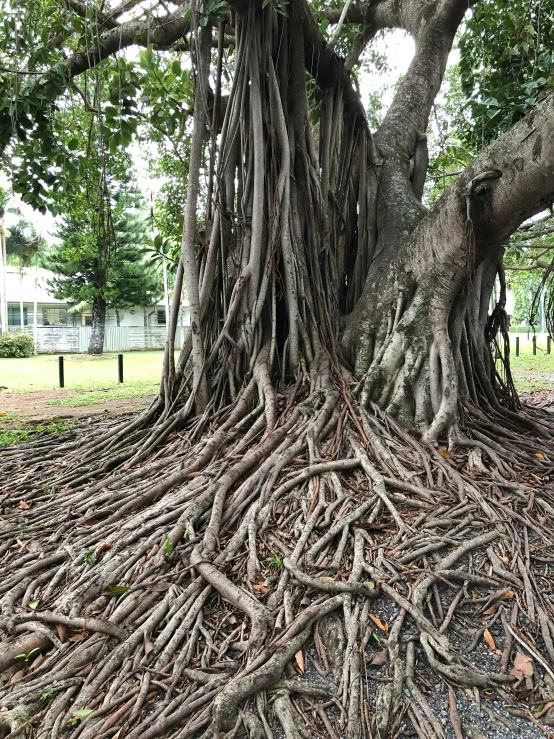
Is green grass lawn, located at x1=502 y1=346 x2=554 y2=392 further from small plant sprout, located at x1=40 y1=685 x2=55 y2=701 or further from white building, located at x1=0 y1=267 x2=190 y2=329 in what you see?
white building, located at x1=0 y1=267 x2=190 y2=329

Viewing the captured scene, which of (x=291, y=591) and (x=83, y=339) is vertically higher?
(x=83, y=339)

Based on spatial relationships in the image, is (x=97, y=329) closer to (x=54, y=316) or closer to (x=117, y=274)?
(x=117, y=274)

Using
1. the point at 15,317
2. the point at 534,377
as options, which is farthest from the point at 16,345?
the point at 534,377

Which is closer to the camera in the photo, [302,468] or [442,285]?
[302,468]

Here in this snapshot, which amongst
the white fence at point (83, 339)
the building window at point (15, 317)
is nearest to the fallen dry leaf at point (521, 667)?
the white fence at point (83, 339)

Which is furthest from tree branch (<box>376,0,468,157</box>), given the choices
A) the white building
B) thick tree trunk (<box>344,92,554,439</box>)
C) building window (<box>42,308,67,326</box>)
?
building window (<box>42,308,67,326</box>)

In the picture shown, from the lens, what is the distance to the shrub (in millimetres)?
20250

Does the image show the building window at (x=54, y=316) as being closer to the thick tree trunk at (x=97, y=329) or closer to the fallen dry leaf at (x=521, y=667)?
the thick tree trunk at (x=97, y=329)

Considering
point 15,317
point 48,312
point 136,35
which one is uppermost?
point 136,35

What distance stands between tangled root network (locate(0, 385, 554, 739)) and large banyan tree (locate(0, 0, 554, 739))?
11mm

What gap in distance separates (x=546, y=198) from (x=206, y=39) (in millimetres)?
2632

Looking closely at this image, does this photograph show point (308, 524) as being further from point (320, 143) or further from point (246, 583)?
point (320, 143)

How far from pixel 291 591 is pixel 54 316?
2856 centimetres

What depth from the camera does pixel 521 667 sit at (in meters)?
1.79
